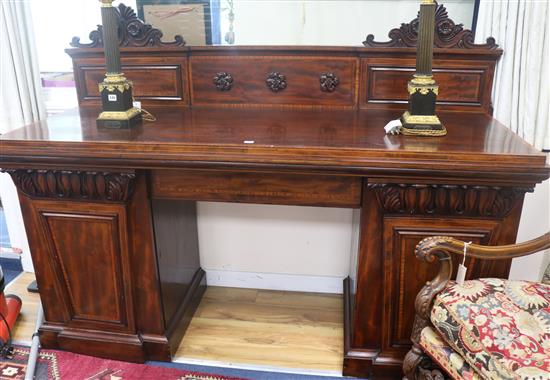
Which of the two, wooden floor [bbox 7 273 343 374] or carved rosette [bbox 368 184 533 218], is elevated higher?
carved rosette [bbox 368 184 533 218]

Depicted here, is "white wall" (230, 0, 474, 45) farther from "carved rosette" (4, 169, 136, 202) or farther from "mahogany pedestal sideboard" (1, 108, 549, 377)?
"carved rosette" (4, 169, 136, 202)

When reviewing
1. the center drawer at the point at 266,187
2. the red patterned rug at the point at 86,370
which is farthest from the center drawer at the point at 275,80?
the red patterned rug at the point at 86,370

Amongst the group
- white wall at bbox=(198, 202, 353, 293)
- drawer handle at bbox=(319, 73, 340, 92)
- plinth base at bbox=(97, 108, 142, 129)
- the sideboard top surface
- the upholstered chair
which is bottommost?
white wall at bbox=(198, 202, 353, 293)

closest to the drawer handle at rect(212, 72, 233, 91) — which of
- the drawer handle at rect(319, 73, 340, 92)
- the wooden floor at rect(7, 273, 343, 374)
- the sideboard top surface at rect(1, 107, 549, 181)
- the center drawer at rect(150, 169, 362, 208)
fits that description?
the sideboard top surface at rect(1, 107, 549, 181)

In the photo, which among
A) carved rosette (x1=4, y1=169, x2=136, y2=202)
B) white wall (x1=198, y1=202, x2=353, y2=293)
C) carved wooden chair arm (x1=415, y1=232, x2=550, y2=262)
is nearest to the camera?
carved wooden chair arm (x1=415, y1=232, x2=550, y2=262)

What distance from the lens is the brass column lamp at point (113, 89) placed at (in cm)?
153

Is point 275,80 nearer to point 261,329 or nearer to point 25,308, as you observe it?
point 261,329

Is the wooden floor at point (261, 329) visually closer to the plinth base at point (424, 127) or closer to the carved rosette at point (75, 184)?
the carved rosette at point (75, 184)

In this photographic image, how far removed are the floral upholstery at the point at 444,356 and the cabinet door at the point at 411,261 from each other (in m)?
0.23

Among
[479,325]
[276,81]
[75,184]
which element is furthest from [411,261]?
[75,184]

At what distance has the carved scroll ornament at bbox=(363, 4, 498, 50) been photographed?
1641mm

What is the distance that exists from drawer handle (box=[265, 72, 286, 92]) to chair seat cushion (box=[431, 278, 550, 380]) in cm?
97

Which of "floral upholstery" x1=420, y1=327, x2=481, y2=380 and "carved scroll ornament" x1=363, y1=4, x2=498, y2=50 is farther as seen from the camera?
"carved scroll ornament" x1=363, y1=4, x2=498, y2=50

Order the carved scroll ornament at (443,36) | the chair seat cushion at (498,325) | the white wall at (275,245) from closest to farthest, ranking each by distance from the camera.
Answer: the chair seat cushion at (498,325) < the carved scroll ornament at (443,36) < the white wall at (275,245)
